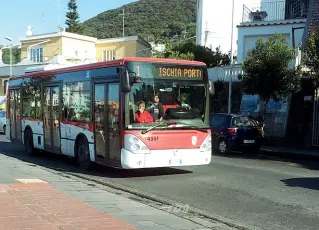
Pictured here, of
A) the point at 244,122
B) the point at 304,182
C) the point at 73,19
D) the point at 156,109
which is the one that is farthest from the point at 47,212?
the point at 73,19

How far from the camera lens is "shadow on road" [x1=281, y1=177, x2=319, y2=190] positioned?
33.8 feet

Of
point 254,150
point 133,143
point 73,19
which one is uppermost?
point 73,19

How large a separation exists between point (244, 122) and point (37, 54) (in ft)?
132

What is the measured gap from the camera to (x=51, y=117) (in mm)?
14602

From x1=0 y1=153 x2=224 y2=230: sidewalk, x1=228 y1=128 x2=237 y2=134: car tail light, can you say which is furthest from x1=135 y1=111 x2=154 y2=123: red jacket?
x1=228 y1=128 x2=237 y2=134: car tail light

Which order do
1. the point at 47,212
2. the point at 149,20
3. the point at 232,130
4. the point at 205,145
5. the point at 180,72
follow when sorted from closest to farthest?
1. the point at 47,212
2. the point at 180,72
3. the point at 205,145
4. the point at 232,130
5. the point at 149,20

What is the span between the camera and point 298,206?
8.17 metres

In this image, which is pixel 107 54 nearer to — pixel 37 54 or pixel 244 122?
pixel 37 54

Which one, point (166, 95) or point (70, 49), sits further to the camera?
point (70, 49)

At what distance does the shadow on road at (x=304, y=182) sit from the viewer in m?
10.3

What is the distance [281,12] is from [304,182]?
20809mm

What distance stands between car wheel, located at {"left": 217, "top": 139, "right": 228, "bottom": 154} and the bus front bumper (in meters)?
6.66

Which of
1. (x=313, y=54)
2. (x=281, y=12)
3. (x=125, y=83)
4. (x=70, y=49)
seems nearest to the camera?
(x=125, y=83)

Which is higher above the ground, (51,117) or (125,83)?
(125,83)
